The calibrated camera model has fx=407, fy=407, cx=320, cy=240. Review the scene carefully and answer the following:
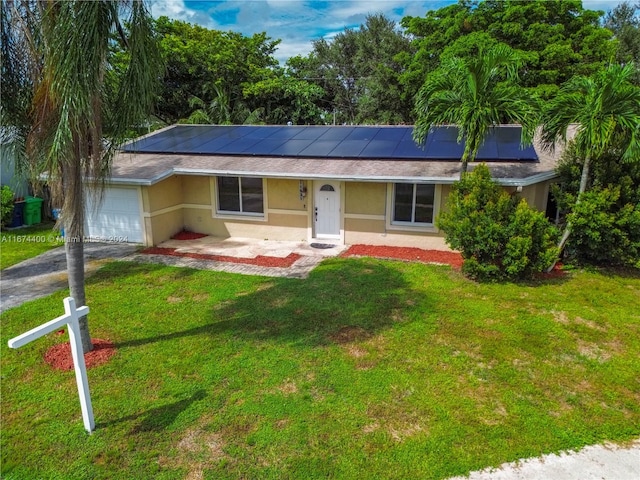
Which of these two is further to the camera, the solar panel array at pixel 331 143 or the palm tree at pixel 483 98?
the solar panel array at pixel 331 143

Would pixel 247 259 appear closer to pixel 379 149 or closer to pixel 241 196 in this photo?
pixel 241 196

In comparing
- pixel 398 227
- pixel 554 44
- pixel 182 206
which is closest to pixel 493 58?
pixel 398 227

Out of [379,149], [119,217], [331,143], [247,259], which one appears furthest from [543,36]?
[119,217]

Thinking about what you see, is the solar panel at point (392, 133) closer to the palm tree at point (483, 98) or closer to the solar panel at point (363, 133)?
the solar panel at point (363, 133)

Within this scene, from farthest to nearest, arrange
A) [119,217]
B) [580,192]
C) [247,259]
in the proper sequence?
[119,217] < [247,259] < [580,192]

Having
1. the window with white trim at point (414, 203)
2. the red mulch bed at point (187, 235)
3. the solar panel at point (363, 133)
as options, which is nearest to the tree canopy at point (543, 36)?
the solar panel at point (363, 133)
